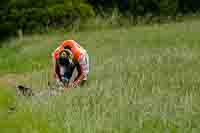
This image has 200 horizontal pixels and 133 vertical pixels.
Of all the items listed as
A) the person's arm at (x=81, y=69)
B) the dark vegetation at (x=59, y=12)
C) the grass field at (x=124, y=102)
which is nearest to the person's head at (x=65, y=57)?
the person's arm at (x=81, y=69)

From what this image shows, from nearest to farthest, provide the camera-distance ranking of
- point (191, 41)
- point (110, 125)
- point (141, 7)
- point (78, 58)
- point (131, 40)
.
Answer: point (110, 125)
point (78, 58)
point (191, 41)
point (131, 40)
point (141, 7)

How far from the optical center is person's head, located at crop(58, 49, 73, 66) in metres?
11.4

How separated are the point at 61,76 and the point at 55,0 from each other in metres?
22.5

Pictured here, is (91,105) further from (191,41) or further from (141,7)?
(141,7)

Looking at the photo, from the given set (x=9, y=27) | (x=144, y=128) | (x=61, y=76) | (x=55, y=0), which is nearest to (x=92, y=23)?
(x=55, y=0)

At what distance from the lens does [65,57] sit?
451 inches

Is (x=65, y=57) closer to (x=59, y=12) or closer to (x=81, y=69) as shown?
(x=81, y=69)

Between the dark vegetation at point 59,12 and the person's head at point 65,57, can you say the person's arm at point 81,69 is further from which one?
the dark vegetation at point 59,12

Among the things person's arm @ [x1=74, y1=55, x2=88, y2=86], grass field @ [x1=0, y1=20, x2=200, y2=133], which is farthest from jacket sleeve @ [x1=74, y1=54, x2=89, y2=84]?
grass field @ [x1=0, y1=20, x2=200, y2=133]

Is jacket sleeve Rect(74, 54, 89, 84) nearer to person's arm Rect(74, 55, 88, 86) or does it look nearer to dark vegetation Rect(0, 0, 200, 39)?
person's arm Rect(74, 55, 88, 86)

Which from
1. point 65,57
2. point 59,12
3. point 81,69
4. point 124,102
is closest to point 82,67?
point 81,69

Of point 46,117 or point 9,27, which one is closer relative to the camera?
point 46,117

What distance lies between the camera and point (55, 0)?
3378 cm

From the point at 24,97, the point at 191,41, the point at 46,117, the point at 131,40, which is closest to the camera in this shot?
the point at 46,117
